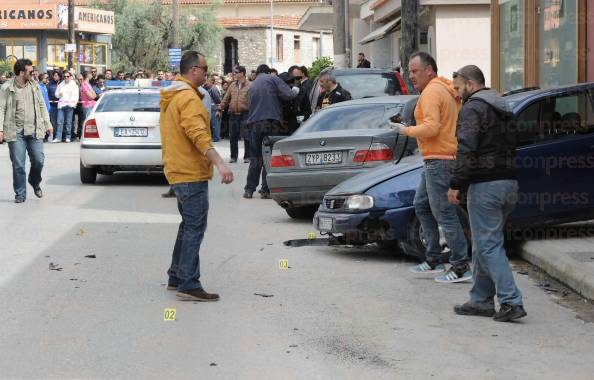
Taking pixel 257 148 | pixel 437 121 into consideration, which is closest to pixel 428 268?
pixel 437 121

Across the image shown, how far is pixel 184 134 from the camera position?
862 centimetres

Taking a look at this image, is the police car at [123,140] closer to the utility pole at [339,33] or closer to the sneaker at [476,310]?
the sneaker at [476,310]

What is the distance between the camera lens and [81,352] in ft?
22.7

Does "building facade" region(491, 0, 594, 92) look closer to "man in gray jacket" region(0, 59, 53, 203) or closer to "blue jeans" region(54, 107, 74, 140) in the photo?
"man in gray jacket" region(0, 59, 53, 203)

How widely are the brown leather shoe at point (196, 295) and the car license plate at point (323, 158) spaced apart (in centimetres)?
437

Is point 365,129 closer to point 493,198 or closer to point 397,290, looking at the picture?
point 397,290

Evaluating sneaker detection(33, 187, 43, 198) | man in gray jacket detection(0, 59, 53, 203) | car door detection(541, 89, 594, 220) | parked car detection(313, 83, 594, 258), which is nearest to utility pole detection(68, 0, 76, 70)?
sneaker detection(33, 187, 43, 198)

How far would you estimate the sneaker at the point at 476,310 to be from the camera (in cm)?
805

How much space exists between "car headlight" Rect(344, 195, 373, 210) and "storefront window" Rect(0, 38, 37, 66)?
44390mm

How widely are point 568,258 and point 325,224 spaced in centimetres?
222

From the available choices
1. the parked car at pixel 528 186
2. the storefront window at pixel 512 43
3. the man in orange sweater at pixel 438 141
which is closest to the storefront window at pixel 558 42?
the storefront window at pixel 512 43

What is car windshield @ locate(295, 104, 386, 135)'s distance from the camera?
44.4 ft

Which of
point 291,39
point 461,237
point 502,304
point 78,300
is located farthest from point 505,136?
point 291,39

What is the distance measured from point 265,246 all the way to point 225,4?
80370 mm
